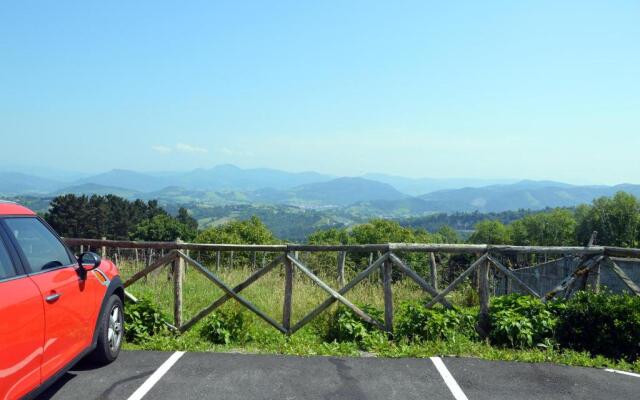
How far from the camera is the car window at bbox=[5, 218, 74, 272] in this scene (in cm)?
441

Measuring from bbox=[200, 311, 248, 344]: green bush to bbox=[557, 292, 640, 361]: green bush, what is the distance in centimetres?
461

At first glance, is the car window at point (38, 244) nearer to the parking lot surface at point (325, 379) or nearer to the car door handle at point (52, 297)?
the car door handle at point (52, 297)

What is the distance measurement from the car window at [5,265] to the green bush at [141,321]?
3.29 meters

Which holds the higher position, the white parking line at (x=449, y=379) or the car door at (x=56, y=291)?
the car door at (x=56, y=291)

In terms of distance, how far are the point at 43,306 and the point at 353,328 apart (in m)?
4.25

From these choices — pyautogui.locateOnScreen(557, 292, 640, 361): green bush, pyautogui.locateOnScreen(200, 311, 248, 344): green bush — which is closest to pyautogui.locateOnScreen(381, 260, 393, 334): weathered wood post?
pyautogui.locateOnScreen(200, 311, 248, 344): green bush

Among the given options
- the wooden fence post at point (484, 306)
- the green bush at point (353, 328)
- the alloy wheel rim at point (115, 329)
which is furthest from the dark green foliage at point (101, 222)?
the wooden fence post at point (484, 306)

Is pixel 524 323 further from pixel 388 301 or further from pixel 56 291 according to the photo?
pixel 56 291

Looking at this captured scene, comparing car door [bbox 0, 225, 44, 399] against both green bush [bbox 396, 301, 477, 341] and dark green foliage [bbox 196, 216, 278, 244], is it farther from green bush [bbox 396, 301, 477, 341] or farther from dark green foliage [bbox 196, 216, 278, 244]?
dark green foliage [bbox 196, 216, 278, 244]

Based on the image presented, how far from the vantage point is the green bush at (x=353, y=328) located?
7.08 m

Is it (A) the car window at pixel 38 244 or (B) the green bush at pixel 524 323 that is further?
(B) the green bush at pixel 524 323

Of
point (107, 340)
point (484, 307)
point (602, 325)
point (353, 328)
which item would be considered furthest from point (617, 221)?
point (107, 340)

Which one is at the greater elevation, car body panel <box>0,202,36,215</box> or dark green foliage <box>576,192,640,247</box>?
car body panel <box>0,202,36,215</box>

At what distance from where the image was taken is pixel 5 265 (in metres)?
3.97
